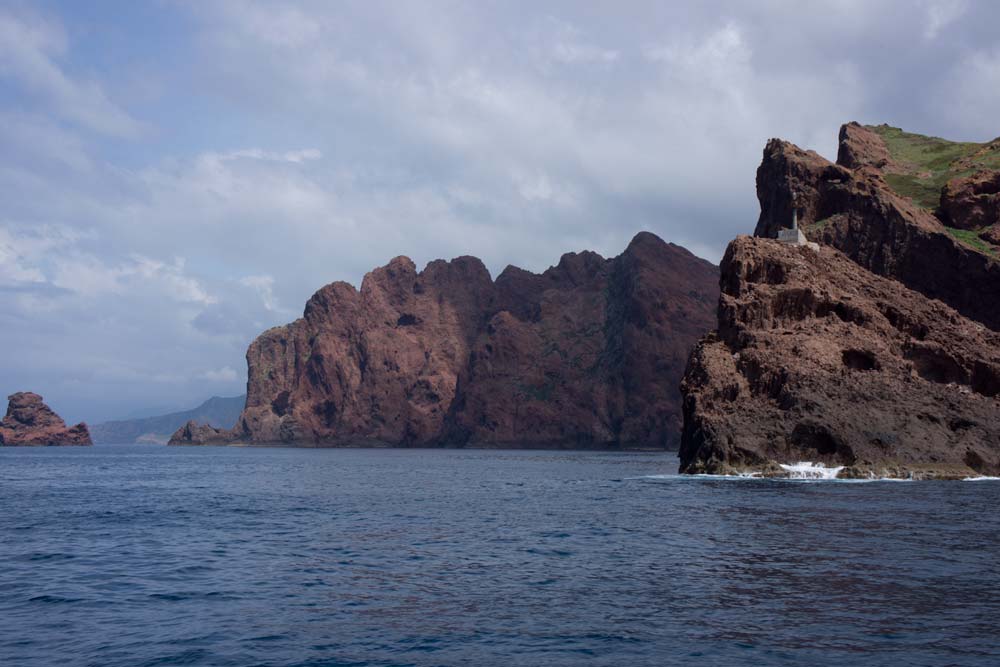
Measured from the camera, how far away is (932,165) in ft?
473

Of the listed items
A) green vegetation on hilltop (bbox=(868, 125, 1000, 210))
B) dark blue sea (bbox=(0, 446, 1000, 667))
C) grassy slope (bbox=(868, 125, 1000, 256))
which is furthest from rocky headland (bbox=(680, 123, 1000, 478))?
dark blue sea (bbox=(0, 446, 1000, 667))

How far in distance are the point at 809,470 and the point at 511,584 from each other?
58642mm

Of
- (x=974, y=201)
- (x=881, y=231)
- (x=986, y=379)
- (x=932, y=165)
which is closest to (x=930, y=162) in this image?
(x=932, y=165)

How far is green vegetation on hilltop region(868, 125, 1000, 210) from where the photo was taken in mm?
131250

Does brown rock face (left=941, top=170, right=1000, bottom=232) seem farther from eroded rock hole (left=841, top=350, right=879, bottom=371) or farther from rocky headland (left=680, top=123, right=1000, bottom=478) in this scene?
eroded rock hole (left=841, top=350, right=879, bottom=371)

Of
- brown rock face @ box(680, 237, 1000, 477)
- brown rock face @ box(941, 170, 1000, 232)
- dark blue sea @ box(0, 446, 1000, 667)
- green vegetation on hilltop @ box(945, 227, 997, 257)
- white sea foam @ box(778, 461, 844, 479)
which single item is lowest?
dark blue sea @ box(0, 446, 1000, 667)

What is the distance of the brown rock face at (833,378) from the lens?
7925cm

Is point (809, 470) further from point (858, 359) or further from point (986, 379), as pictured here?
point (986, 379)

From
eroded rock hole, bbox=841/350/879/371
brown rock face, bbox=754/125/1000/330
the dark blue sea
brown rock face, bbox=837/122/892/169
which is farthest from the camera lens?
brown rock face, bbox=837/122/892/169

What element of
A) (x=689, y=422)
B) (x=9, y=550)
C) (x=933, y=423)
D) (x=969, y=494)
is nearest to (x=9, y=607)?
(x=9, y=550)

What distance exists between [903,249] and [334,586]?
344ft

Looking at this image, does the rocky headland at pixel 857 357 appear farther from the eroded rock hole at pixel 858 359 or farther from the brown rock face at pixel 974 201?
the brown rock face at pixel 974 201

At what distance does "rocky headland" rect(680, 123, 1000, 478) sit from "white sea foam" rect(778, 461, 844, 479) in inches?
27.2

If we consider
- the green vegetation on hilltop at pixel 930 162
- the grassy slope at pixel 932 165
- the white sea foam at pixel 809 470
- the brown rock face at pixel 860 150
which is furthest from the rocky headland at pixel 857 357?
the brown rock face at pixel 860 150
